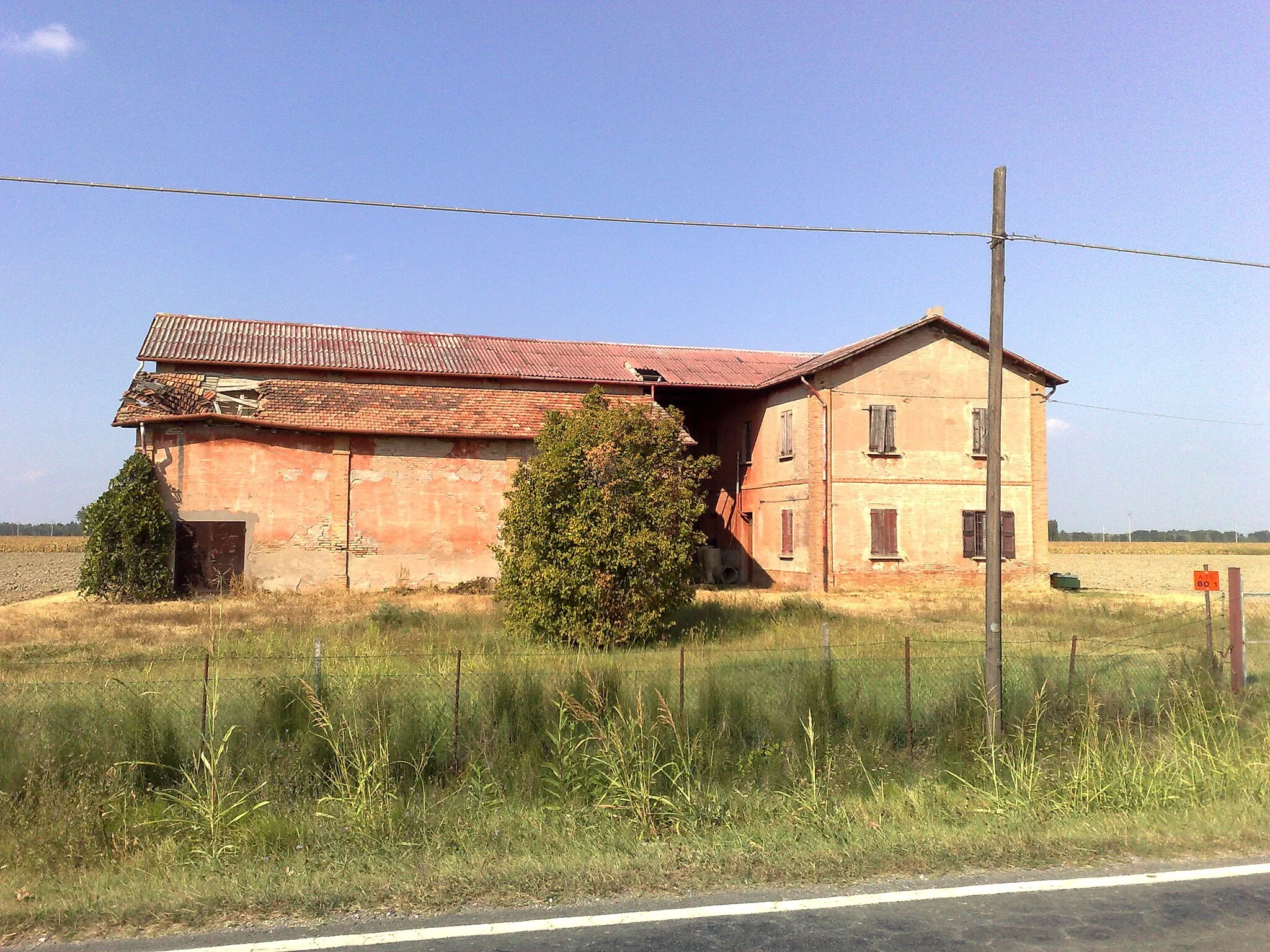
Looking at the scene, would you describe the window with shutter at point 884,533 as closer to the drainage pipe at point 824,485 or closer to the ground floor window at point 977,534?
the drainage pipe at point 824,485

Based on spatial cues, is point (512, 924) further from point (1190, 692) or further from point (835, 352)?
point (835, 352)

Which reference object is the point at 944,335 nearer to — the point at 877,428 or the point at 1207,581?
the point at 877,428

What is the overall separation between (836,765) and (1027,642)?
9077 millimetres

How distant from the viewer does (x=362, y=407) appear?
25.1 metres

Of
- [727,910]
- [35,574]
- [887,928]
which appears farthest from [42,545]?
[887,928]

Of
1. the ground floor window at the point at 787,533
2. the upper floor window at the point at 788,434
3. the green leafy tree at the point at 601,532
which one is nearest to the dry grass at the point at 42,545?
the ground floor window at the point at 787,533

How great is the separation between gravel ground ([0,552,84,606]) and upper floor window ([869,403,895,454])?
975 inches

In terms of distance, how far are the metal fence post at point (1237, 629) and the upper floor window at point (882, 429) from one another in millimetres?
17146

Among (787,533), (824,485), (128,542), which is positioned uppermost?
(824,485)

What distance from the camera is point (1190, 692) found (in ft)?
28.8

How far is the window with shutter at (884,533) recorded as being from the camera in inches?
1053

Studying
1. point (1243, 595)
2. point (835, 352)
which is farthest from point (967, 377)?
point (1243, 595)

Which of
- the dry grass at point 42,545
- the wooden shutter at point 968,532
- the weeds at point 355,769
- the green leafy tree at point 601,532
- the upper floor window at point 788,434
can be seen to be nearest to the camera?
the weeds at point 355,769

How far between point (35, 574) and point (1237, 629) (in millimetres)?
44838
